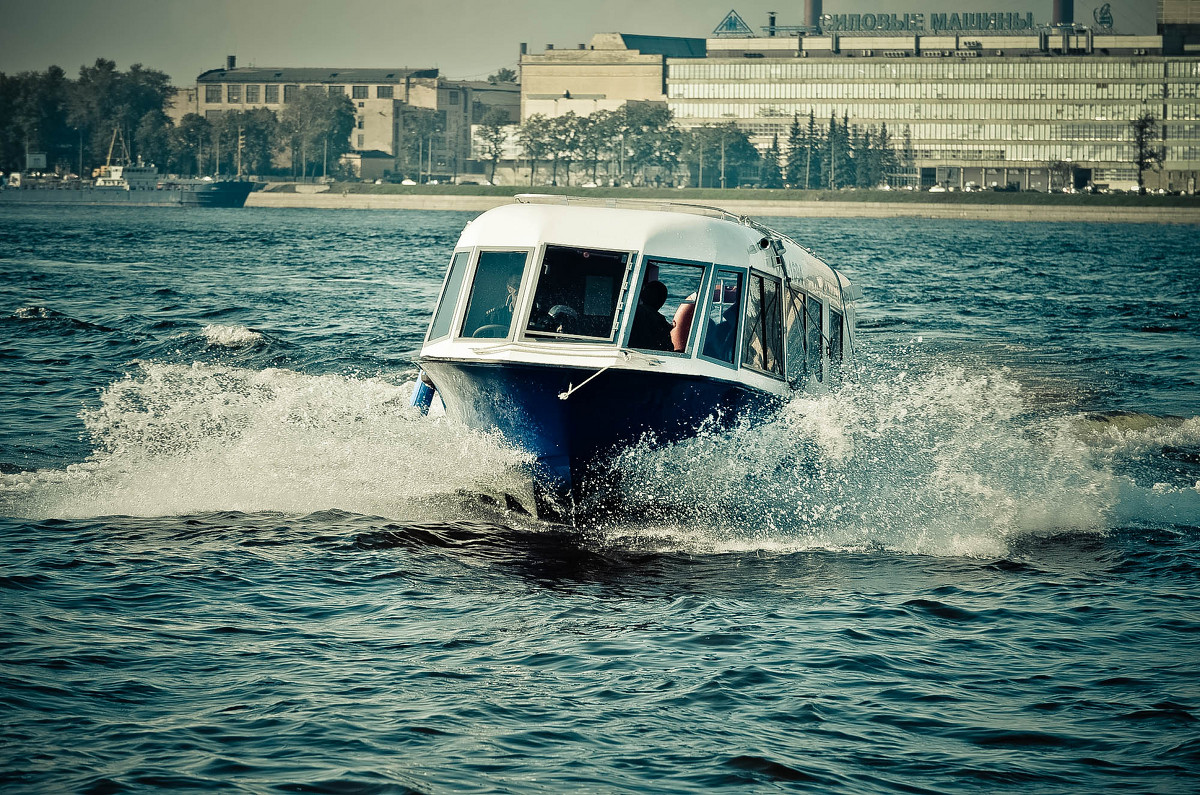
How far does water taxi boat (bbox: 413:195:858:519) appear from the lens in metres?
13.6

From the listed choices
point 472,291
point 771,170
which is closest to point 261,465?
point 472,291

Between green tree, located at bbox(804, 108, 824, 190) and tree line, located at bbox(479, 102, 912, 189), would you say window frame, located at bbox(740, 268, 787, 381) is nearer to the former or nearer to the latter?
tree line, located at bbox(479, 102, 912, 189)

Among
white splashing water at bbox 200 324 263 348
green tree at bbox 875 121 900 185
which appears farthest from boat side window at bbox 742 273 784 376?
green tree at bbox 875 121 900 185

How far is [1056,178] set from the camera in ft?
602

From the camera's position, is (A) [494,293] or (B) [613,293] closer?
(B) [613,293]

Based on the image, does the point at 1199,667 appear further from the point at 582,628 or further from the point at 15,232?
the point at 15,232

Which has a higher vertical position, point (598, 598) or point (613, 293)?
point (613, 293)

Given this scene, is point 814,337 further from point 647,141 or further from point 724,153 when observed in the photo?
point 647,141

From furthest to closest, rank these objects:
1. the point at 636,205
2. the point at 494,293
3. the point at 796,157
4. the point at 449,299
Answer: the point at 796,157, the point at 449,299, the point at 636,205, the point at 494,293

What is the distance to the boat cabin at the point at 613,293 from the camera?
13984 millimetres

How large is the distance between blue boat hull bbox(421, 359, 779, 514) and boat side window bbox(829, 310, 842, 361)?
17.3 feet

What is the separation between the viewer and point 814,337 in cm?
1784

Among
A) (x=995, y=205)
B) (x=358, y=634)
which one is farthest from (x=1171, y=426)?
(x=995, y=205)

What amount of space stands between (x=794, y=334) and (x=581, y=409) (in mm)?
3834
